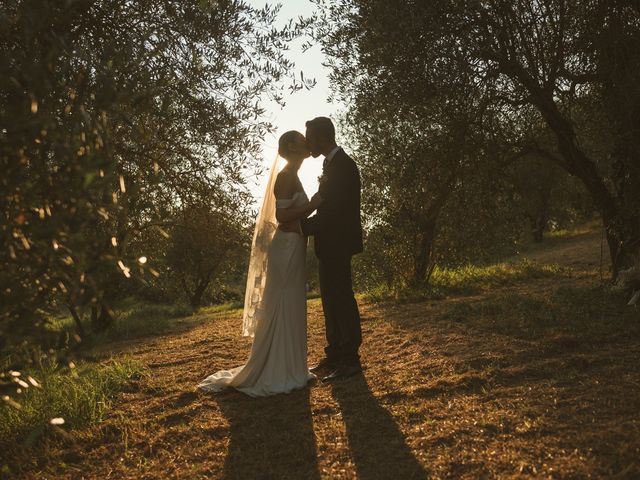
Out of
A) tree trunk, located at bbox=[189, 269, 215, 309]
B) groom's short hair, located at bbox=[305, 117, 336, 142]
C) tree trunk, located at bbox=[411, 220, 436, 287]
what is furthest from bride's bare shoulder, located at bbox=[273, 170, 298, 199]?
tree trunk, located at bbox=[189, 269, 215, 309]

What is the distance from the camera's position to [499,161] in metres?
10.3

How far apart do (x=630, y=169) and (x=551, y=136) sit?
3365 millimetres

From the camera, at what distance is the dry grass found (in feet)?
13.8

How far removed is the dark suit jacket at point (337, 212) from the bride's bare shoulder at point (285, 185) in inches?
13.8

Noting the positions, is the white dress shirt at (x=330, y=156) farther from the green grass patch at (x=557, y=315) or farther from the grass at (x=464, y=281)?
the grass at (x=464, y=281)

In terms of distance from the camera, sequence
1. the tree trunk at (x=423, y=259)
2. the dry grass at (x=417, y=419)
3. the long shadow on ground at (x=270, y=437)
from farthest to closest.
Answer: the tree trunk at (x=423, y=259) → the long shadow on ground at (x=270, y=437) → the dry grass at (x=417, y=419)

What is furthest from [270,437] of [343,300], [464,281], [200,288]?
[200,288]

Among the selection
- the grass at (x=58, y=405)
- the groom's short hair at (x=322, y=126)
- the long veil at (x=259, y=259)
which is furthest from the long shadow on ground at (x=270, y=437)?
the groom's short hair at (x=322, y=126)

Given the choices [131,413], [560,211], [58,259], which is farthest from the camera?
[560,211]

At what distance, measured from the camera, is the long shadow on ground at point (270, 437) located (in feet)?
14.8

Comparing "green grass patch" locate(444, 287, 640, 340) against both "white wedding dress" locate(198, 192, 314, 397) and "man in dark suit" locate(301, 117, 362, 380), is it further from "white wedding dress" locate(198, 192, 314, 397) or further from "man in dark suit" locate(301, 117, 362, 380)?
"white wedding dress" locate(198, 192, 314, 397)

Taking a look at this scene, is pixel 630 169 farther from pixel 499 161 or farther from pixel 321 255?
pixel 321 255

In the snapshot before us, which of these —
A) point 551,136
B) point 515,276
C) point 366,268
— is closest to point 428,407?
point 551,136

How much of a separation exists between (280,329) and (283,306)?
0.90 feet
